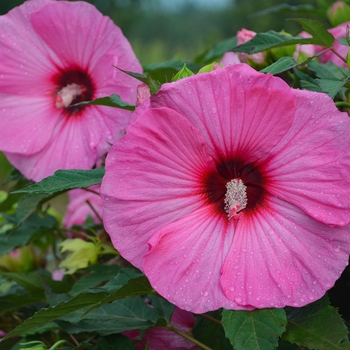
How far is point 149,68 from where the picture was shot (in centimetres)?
95

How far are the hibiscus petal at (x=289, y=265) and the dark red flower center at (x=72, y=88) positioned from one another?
434 mm

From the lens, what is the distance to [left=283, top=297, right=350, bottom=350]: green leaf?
23.9 inches

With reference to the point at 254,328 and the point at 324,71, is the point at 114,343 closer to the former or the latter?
the point at 254,328

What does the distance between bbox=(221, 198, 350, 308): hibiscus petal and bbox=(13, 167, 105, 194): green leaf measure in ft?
0.59

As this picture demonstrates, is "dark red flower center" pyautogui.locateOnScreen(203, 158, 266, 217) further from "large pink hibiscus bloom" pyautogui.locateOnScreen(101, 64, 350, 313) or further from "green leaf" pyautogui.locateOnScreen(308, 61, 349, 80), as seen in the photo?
"green leaf" pyautogui.locateOnScreen(308, 61, 349, 80)

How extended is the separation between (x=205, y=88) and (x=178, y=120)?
42 mm

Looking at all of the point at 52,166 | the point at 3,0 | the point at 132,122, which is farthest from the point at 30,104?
the point at 3,0

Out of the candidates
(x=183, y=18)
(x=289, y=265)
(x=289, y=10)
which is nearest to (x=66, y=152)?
(x=289, y=265)

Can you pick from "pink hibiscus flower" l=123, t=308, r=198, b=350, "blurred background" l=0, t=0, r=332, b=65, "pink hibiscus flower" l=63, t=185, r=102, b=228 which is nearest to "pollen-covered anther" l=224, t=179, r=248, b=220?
"pink hibiscus flower" l=123, t=308, r=198, b=350

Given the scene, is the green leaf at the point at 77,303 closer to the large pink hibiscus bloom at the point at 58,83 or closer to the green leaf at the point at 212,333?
the green leaf at the point at 212,333

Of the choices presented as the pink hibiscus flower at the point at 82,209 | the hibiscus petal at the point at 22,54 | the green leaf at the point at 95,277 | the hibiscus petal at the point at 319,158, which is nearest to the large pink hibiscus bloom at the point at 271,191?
the hibiscus petal at the point at 319,158

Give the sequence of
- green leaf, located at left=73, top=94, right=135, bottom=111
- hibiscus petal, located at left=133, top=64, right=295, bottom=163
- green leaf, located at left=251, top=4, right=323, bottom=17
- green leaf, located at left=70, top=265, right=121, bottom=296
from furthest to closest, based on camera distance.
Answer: green leaf, located at left=251, top=4, right=323, bottom=17 → green leaf, located at left=70, top=265, right=121, bottom=296 → green leaf, located at left=73, top=94, right=135, bottom=111 → hibiscus petal, located at left=133, top=64, right=295, bottom=163

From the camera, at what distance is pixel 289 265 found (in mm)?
599

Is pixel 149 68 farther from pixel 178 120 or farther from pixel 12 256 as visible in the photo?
pixel 12 256
